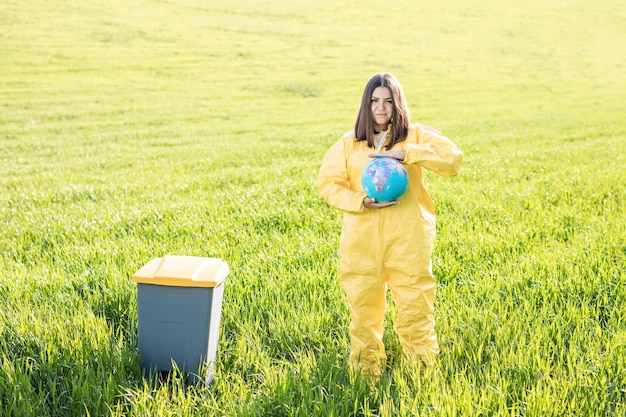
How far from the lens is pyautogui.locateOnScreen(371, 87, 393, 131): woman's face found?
139 inches

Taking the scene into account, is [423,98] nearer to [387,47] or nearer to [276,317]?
[387,47]

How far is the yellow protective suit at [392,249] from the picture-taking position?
343 centimetres

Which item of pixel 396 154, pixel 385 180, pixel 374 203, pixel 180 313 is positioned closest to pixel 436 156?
pixel 396 154

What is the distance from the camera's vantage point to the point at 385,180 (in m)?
3.28

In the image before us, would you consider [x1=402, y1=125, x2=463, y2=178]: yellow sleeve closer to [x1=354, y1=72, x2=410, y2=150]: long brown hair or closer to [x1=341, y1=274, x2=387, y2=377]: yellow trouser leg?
[x1=354, y1=72, x2=410, y2=150]: long brown hair

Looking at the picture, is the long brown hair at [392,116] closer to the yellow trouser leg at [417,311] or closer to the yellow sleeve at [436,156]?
the yellow sleeve at [436,156]

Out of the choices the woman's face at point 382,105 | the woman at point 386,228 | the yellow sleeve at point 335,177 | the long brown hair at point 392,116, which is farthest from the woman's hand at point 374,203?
the woman's face at point 382,105

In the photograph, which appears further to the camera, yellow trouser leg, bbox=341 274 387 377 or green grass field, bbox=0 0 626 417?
yellow trouser leg, bbox=341 274 387 377

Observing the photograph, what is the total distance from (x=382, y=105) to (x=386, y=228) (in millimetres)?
806

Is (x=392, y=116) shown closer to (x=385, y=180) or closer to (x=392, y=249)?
(x=385, y=180)

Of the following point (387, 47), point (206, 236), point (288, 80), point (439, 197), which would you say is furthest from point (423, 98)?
point (206, 236)

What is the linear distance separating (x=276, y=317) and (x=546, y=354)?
75.5 inches

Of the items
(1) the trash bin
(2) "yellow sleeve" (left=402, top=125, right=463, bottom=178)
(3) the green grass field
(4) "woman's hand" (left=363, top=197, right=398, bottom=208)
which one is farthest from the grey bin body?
(2) "yellow sleeve" (left=402, top=125, right=463, bottom=178)

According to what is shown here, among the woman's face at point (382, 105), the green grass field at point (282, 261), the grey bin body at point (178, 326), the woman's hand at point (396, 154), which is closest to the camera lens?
the green grass field at point (282, 261)
